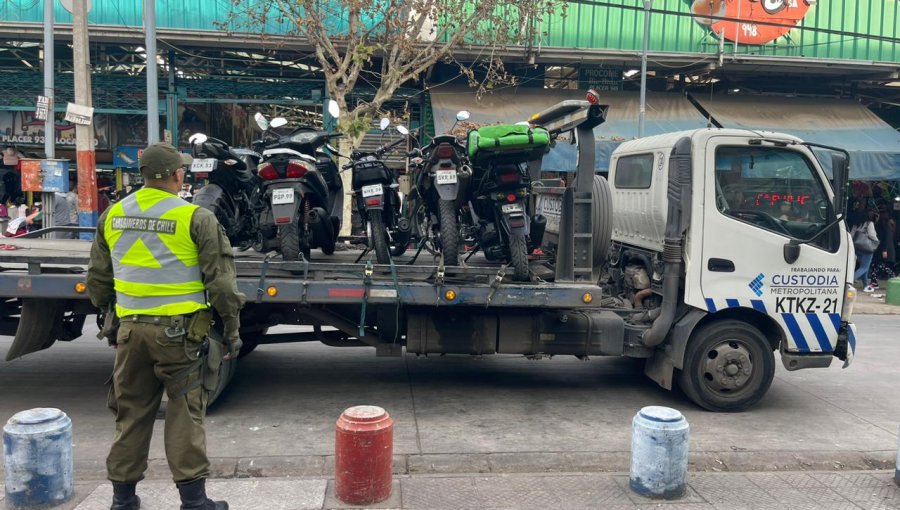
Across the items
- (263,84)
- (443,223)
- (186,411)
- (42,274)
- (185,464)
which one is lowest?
(185,464)

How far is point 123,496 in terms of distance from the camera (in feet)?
12.8

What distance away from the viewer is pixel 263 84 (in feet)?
52.8

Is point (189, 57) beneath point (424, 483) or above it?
above

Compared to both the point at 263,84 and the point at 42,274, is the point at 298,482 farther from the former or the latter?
the point at 263,84

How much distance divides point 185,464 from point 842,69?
17.1m

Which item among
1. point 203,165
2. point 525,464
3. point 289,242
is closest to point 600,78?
point 203,165

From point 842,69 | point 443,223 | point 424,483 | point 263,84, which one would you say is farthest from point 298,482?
point 842,69

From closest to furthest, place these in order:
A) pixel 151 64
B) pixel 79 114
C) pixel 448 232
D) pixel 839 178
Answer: pixel 839 178 → pixel 448 232 → pixel 79 114 → pixel 151 64

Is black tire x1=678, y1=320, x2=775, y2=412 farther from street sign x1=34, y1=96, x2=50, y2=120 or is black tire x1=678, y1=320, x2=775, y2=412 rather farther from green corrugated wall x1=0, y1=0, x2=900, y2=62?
street sign x1=34, y1=96, x2=50, y2=120

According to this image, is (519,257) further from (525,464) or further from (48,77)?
(48,77)

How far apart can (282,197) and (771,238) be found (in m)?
3.95

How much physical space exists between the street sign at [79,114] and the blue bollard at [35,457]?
849cm

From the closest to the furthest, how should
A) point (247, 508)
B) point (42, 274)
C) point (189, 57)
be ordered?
point (247, 508), point (42, 274), point (189, 57)

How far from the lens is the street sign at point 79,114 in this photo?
11.1m
